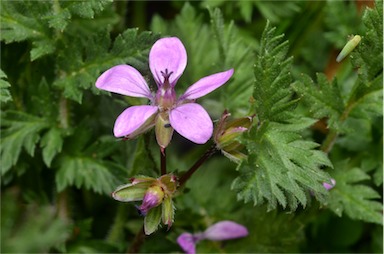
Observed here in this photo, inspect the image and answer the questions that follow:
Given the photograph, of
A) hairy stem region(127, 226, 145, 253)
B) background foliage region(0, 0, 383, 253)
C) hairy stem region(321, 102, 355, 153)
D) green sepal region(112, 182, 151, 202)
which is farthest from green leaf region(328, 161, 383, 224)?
green sepal region(112, 182, 151, 202)

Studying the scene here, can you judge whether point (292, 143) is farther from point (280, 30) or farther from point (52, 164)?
point (280, 30)

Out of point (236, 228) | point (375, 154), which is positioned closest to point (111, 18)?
point (236, 228)

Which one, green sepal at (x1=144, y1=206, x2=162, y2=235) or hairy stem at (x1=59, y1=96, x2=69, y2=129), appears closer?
green sepal at (x1=144, y1=206, x2=162, y2=235)

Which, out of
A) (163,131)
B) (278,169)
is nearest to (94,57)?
(163,131)

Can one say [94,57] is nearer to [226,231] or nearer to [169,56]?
[169,56]

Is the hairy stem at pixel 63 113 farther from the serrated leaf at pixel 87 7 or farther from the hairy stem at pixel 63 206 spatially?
the serrated leaf at pixel 87 7

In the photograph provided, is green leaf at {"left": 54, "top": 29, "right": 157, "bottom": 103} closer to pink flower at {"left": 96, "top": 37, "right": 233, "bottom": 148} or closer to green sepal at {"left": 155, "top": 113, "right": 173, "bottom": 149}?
pink flower at {"left": 96, "top": 37, "right": 233, "bottom": 148}
